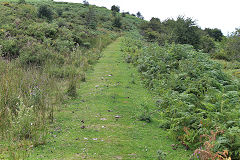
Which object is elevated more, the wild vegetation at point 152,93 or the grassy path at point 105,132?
the wild vegetation at point 152,93

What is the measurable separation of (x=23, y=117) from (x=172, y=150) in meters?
3.51

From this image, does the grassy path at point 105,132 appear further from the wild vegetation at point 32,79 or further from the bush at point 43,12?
the bush at point 43,12

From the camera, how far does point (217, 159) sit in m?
3.70

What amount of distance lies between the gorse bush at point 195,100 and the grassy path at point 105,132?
20.3 inches

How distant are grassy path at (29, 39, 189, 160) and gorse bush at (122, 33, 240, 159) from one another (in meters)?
0.52

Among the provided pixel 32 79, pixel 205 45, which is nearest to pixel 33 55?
pixel 32 79

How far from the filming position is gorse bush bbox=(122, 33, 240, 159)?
4781 millimetres

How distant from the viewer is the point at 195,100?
265 inches

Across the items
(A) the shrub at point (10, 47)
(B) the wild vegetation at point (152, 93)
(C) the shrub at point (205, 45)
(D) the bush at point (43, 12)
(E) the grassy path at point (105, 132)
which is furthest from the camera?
(C) the shrub at point (205, 45)

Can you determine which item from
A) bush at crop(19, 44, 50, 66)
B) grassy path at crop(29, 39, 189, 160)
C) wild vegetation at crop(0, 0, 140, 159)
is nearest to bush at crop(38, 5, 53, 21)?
wild vegetation at crop(0, 0, 140, 159)

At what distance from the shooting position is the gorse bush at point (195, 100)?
4.78 metres

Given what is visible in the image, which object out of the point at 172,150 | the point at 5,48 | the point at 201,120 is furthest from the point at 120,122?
the point at 5,48

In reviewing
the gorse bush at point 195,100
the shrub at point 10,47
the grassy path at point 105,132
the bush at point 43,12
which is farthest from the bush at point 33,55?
the bush at point 43,12

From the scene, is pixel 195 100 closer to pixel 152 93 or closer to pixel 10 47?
pixel 152 93
